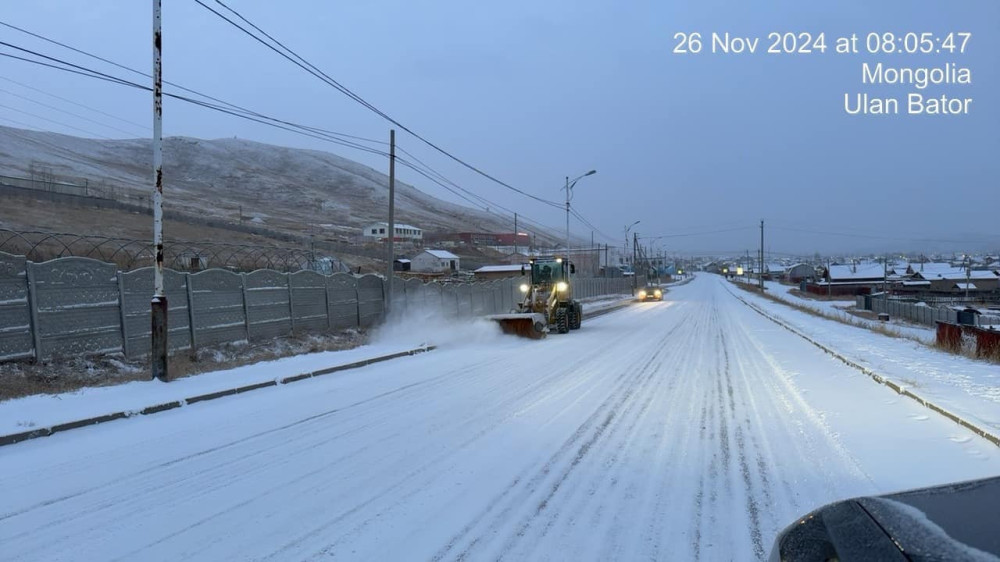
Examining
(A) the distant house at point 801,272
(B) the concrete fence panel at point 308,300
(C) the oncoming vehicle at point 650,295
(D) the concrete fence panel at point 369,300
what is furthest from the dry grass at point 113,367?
(A) the distant house at point 801,272

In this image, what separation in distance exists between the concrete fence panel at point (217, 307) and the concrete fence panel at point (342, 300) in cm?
474

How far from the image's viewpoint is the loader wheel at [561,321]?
1064 inches

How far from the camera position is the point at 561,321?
2716 centimetres

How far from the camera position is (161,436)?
28.8 feet

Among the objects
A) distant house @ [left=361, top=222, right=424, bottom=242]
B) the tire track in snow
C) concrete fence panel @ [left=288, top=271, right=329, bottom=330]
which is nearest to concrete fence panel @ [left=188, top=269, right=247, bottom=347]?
concrete fence panel @ [left=288, top=271, right=329, bottom=330]

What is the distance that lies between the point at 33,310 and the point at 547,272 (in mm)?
18984

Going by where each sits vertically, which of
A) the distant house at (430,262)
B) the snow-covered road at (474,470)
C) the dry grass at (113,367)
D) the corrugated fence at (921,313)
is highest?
the distant house at (430,262)

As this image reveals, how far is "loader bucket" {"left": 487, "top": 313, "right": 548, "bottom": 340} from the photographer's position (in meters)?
23.8

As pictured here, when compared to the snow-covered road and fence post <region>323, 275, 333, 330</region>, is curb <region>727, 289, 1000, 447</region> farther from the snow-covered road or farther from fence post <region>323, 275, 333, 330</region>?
fence post <region>323, 275, 333, 330</region>

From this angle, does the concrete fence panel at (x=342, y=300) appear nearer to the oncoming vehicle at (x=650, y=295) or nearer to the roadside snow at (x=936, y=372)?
the roadside snow at (x=936, y=372)

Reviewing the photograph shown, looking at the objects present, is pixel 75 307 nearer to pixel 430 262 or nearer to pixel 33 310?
pixel 33 310

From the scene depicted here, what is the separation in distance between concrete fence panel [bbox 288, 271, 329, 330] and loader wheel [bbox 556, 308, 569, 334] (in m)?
10.0

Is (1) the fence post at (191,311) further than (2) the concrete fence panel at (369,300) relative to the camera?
No

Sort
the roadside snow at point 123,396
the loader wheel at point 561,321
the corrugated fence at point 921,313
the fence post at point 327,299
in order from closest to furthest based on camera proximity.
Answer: the roadside snow at point 123,396 < the fence post at point 327,299 < the loader wheel at point 561,321 < the corrugated fence at point 921,313
